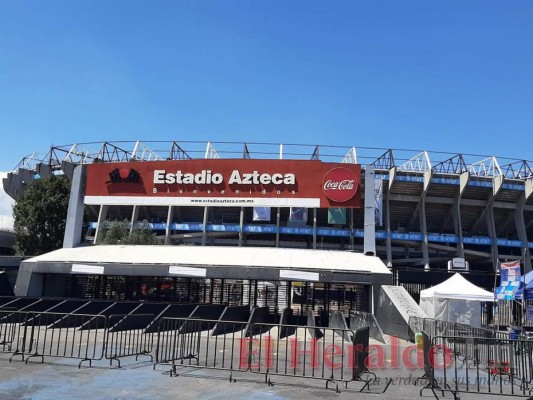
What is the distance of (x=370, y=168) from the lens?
27125 mm

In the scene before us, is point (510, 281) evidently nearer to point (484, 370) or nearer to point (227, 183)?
point (484, 370)

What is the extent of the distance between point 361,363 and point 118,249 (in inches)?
800

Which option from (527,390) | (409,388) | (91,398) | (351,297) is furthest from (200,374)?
(351,297)

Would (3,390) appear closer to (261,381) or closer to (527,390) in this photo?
(261,381)

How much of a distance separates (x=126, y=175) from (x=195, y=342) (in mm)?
16627

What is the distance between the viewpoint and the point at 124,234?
1816 inches

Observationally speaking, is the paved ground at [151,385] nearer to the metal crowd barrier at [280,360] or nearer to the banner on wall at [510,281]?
the metal crowd barrier at [280,360]

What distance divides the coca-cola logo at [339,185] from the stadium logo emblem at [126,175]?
1145 cm

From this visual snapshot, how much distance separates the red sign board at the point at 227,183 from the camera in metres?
26.7

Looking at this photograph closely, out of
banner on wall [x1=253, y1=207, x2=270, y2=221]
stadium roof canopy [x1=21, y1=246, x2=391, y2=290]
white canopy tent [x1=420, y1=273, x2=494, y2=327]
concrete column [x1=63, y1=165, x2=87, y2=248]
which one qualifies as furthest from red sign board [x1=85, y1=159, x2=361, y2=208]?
banner on wall [x1=253, y1=207, x2=270, y2=221]

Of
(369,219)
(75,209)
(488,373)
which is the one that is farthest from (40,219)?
(488,373)

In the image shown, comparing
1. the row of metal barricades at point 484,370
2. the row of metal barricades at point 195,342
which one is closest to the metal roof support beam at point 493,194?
the row of metal barricades at point 195,342

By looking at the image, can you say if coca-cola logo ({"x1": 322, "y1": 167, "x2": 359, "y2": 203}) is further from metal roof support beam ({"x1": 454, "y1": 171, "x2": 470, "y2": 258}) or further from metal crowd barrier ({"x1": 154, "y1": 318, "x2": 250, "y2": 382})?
metal roof support beam ({"x1": 454, "y1": 171, "x2": 470, "y2": 258})

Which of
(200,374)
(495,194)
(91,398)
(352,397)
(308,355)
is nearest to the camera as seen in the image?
(91,398)
